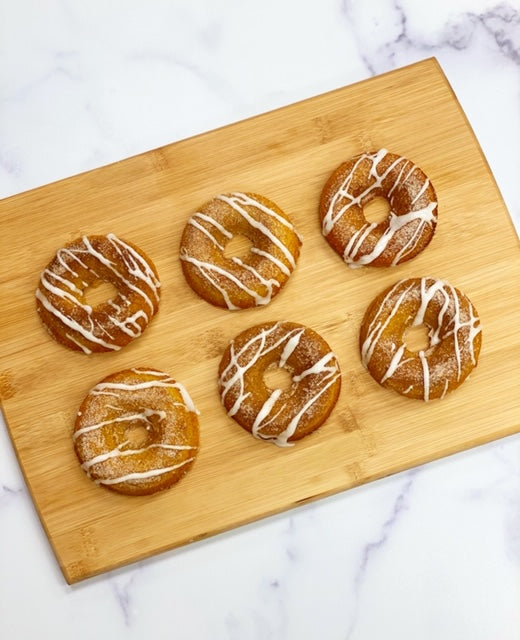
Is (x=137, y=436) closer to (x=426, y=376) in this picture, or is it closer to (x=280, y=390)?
(x=280, y=390)

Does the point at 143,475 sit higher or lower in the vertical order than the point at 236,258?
lower

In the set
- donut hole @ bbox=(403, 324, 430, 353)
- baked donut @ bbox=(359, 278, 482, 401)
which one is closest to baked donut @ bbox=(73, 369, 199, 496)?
baked donut @ bbox=(359, 278, 482, 401)

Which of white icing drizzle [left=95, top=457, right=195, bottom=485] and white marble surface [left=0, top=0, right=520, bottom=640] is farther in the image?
white marble surface [left=0, top=0, right=520, bottom=640]

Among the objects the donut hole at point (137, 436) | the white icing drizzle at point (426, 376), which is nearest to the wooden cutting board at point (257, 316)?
the white icing drizzle at point (426, 376)

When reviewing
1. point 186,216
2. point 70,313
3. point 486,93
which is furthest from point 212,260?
point 486,93

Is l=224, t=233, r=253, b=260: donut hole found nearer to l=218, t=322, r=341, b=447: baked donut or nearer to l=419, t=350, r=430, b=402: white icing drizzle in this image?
l=218, t=322, r=341, b=447: baked donut

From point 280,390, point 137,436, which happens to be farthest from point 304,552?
point 137,436
